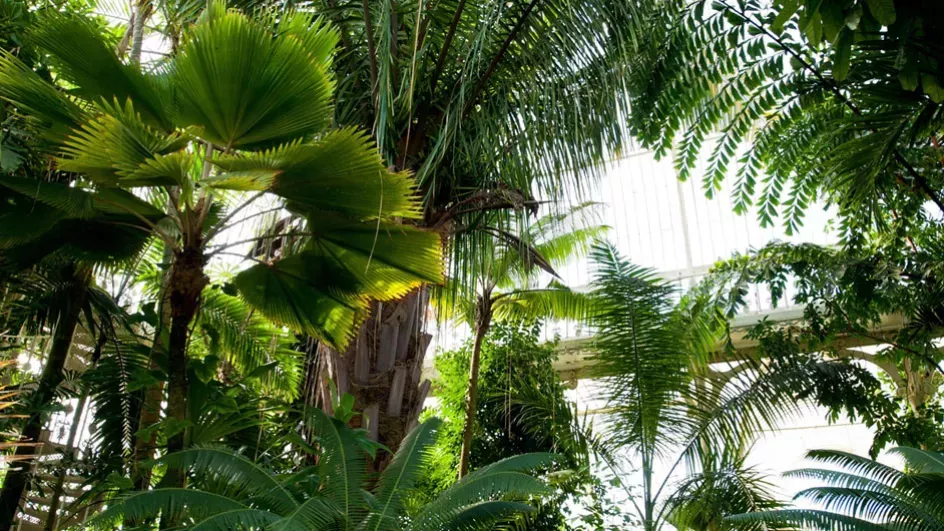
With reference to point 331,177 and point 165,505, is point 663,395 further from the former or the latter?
point 165,505

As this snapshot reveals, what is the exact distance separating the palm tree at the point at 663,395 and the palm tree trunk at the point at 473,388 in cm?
190

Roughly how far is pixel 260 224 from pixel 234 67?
2.14 meters

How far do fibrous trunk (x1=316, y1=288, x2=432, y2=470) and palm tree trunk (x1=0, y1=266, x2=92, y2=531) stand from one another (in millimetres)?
1457

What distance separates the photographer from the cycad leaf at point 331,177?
3215mm

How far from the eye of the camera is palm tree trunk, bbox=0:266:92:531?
463cm

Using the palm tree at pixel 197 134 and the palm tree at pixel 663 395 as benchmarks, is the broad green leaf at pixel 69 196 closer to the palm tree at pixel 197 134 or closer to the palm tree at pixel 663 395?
the palm tree at pixel 197 134

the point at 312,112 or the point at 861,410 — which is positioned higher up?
the point at 312,112

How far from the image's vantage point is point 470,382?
838cm

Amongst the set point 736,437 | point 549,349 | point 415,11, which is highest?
point 415,11

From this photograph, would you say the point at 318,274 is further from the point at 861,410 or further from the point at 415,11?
the point at 861,410

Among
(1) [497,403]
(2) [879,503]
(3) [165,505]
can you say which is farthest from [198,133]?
(1) [497,403]

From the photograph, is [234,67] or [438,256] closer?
[234,67]

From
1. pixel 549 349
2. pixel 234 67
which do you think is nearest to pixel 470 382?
pixel 549 349

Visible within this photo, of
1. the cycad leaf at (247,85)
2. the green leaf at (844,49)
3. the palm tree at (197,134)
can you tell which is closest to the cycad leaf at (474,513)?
the palm tree at (197,134)
